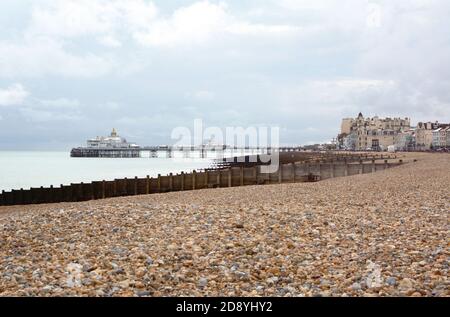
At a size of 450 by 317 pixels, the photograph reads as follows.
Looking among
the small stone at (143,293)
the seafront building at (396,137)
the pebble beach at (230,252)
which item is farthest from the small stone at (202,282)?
the seafront building at (396,137)

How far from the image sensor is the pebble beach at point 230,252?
6.28 meters

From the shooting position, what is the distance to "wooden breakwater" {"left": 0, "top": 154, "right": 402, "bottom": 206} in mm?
28406

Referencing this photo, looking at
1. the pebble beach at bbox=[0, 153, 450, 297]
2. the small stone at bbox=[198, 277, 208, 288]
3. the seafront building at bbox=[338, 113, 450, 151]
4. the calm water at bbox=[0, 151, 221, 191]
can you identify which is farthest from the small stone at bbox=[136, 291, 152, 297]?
the seafront building at bbox=[338, 113, 450, 151]

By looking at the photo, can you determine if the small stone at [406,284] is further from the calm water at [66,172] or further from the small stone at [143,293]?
the calm water at [66,172]

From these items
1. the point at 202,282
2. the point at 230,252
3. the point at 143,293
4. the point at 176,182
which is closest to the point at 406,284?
the point at 202,282

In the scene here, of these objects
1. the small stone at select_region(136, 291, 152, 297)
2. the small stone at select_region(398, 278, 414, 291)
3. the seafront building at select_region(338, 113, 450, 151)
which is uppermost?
the seafront building at select_region(338, 113, 450, 151)

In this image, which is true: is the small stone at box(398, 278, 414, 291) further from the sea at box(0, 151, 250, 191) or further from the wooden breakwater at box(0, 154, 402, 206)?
the sea at box(0, 151, 250, 191)

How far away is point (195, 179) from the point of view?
3319cm

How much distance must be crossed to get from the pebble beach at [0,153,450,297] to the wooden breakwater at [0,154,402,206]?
54.5 ft

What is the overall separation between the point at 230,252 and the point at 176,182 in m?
25.0

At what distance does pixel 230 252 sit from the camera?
8.07 metres
